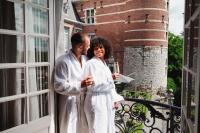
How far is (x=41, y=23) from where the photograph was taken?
2.33 meters

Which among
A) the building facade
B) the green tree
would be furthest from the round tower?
the green tree

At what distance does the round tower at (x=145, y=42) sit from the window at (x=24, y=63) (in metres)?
18.4

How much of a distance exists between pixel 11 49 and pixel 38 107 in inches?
22.4

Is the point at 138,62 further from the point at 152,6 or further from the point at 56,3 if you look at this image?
the point at 56,3

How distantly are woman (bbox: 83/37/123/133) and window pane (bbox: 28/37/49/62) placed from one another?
0.39 meters

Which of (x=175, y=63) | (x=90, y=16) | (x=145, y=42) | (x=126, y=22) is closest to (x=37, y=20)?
(x=145, y=42)

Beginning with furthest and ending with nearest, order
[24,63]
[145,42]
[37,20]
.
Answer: [145,42]
[37,20]
[24,63]

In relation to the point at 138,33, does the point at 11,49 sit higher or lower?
lower

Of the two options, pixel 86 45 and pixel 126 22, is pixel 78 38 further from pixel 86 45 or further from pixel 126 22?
pixel 126 22

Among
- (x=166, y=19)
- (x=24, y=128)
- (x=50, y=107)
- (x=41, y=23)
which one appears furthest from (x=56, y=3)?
(x=166, y=19)

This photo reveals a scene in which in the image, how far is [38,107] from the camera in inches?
89.5

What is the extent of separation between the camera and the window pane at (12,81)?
1.85m

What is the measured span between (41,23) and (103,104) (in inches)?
34.9

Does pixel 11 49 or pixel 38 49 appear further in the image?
pixel 38 49
